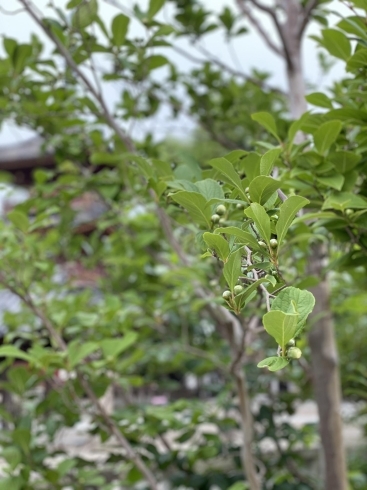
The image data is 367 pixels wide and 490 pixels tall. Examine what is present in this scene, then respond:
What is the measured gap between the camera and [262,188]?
0.47 m

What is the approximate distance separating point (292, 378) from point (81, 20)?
53.6 inches

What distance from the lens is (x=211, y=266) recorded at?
1.11 m

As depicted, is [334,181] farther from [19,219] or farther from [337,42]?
[19,219]

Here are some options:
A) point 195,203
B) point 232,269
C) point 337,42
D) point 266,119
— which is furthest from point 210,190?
point 337,42

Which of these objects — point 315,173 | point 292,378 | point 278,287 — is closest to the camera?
point 278,287

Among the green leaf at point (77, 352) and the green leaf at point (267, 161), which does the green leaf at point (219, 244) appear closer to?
the green leaf at point (267, 161)

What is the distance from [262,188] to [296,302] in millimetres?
124

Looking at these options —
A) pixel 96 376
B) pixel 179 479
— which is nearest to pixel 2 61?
pixel 96 376

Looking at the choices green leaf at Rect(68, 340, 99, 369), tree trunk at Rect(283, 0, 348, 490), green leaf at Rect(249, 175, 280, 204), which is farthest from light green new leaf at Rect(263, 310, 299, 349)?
tree trunk at Rect(283, 0, 348, 490)

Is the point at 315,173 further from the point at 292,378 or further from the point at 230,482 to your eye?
the point at 292,378

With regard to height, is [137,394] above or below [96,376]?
below

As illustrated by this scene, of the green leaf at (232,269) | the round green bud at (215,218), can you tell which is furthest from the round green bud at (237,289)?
the round green bud at (215,218)

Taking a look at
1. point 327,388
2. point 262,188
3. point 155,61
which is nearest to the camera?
point 262,188

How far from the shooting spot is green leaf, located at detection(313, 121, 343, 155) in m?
0.64
